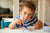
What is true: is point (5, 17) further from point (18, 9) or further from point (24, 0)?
point (24, 0)

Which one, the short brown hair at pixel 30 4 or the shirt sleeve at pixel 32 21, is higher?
the short brown hair at pixel 30 4

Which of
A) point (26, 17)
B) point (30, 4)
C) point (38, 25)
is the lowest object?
point (38, 25)

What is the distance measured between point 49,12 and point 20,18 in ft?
1.29

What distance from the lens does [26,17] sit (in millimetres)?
1072

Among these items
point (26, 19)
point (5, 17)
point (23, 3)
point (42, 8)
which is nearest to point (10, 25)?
point (5, 17)

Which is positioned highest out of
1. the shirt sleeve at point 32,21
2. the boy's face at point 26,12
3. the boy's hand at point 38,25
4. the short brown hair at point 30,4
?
the short brown hair at point 30,4

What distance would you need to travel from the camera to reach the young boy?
1056 millimetres

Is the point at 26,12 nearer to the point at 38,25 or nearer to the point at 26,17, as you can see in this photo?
the point at 26,17

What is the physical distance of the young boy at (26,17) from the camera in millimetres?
1056

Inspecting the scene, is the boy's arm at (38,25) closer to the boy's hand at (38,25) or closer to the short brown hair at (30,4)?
the boy's hand at (38,25)

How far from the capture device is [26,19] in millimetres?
1078

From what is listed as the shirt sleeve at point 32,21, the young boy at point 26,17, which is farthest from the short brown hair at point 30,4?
the shirt sleeve at point 32,21

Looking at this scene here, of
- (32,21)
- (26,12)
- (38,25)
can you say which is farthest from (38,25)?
(26,12)

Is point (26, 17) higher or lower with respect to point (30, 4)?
lower
